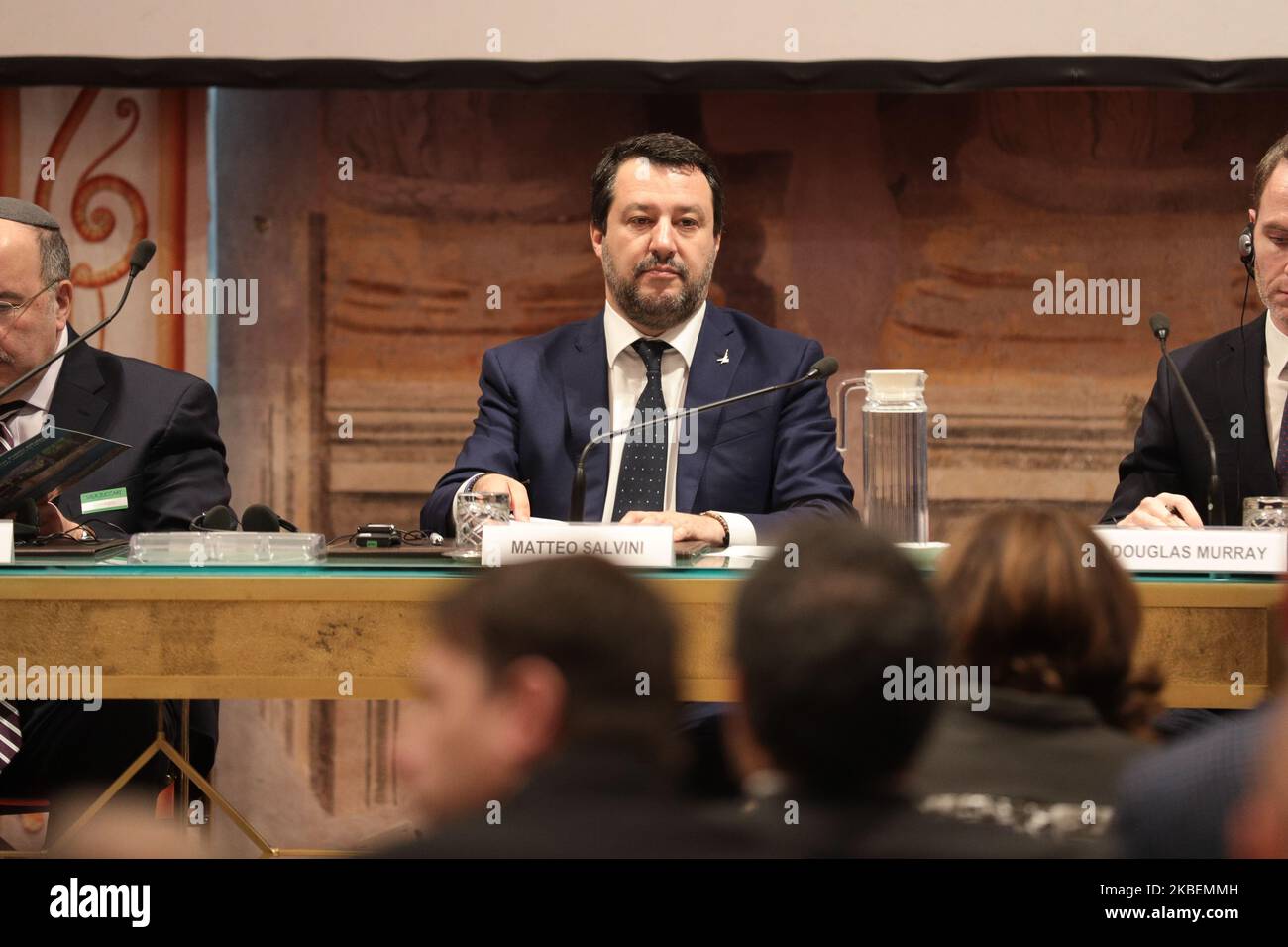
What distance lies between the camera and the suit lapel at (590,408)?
283cm

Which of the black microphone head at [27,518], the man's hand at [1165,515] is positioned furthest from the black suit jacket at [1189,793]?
the black microphone head at [27,518]

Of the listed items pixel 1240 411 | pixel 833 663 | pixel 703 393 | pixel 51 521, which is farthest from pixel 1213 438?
pixel 51 521

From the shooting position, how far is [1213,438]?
2717 millimetres

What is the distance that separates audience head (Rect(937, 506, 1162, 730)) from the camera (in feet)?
3.88

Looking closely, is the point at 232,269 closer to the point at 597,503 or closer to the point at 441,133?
the point at 441,133

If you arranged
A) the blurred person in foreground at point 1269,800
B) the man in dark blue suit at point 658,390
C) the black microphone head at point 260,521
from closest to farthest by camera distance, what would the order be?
1. the blurred person in foreground at point 1269,800
2. the black microphone head at point 260,521
3. the man in dark blue suit at point 658,390

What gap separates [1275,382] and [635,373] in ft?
4.20

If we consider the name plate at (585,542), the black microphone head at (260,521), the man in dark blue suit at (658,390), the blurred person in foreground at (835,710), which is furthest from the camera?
the man in dark blue suit at (658,390)

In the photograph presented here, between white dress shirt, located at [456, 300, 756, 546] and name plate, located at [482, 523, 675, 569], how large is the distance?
2.79 ft

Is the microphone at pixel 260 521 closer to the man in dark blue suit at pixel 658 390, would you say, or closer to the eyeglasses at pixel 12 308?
the man in dark blue suit at pixel 658 390

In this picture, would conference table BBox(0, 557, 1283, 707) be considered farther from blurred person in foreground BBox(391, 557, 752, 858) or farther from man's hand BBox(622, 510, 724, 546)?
blurred person in foreground BBox(391, 557, 752, 858)

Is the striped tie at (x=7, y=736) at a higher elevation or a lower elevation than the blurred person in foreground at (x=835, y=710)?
lower
